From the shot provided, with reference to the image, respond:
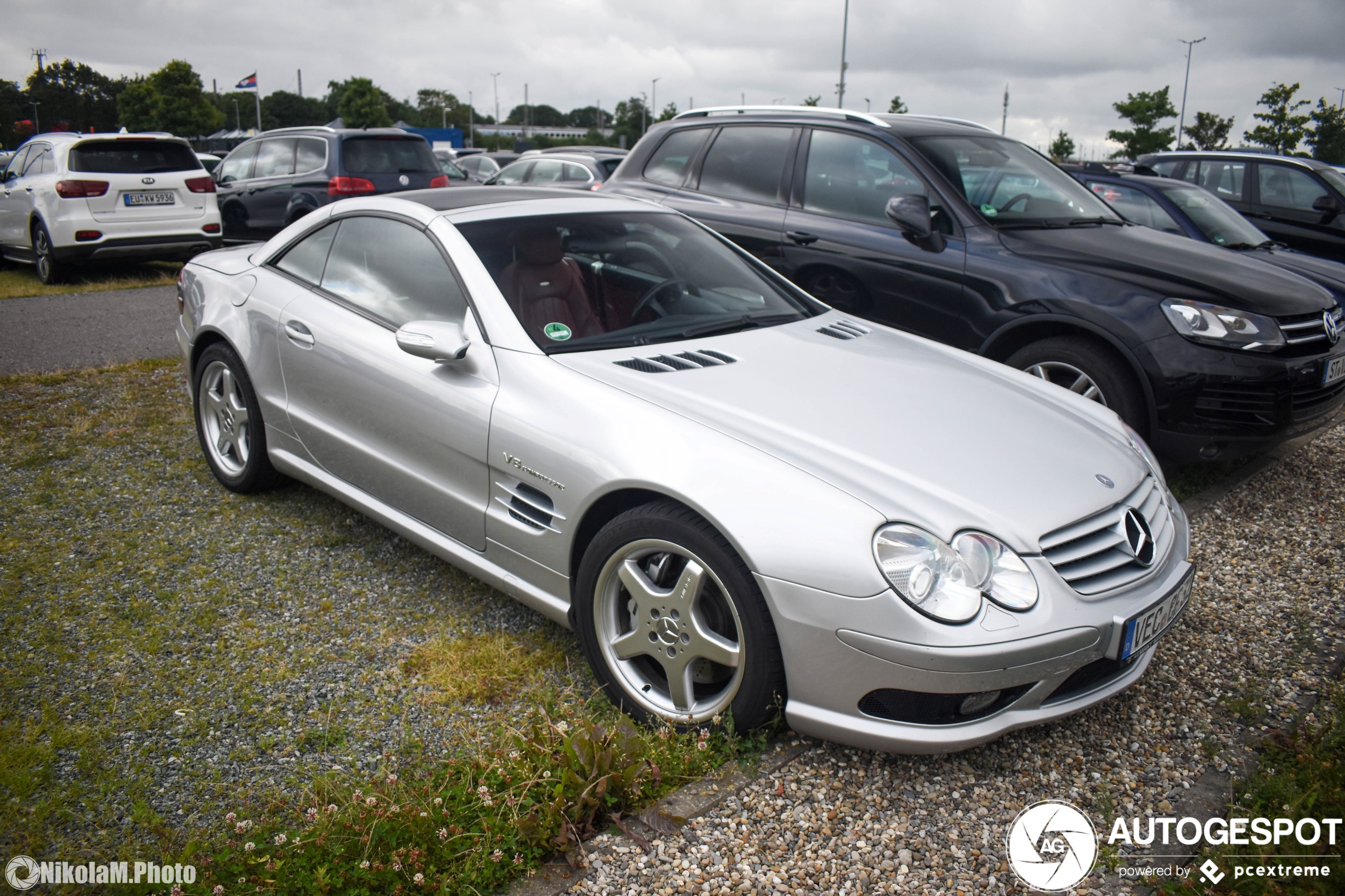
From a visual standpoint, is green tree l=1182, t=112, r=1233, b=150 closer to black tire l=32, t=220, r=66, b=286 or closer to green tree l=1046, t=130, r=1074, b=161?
green tree l=1046, t=130, r=1074, b=161

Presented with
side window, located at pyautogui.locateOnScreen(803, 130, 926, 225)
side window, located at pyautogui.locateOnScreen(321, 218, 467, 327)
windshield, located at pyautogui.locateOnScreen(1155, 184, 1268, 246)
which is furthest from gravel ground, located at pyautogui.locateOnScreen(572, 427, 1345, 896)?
windshield, located at pyautogui.locateOnScreen(1155, 184, 1268, 246)

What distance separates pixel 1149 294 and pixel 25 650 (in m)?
4.78

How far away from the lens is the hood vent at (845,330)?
3604 mm

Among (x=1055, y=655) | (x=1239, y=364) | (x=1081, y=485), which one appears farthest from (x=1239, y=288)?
(x=1055, y=655)

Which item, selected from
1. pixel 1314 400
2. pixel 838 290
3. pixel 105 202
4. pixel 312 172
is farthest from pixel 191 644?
pixel 312 172

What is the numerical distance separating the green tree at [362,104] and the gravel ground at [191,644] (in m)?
63.4

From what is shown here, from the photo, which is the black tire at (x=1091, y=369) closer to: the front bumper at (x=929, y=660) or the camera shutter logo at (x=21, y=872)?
the front bumper at (x=929, y=660)

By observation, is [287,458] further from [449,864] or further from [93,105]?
[93,105]

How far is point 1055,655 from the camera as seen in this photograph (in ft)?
7.65

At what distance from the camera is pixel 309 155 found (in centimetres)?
1127

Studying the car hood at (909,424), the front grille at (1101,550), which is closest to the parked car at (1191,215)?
the car hood at (909,424)

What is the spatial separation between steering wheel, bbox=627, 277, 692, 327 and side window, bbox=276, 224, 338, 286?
54.9 inches

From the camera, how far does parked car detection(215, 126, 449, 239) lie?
11.0 m

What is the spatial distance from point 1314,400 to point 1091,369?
108 centimetres
